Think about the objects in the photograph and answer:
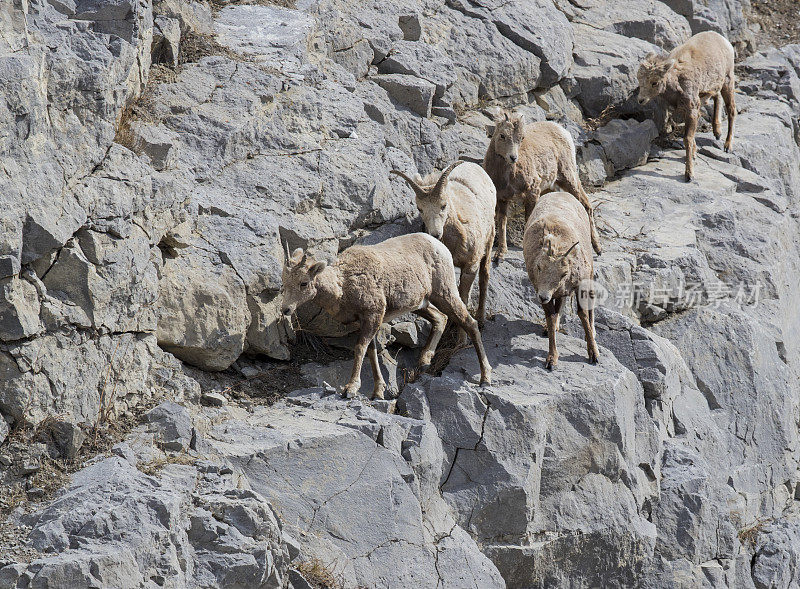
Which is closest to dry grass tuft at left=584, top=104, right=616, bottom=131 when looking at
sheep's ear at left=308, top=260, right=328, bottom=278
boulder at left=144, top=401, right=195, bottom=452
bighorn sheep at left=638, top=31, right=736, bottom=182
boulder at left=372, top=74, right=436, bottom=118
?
bighorn sheep at left=638, top=31, right=736, bottom=182

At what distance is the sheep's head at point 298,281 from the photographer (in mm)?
8312

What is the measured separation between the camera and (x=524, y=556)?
877cm

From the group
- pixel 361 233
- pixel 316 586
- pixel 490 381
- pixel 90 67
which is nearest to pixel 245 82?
pixel 361 233

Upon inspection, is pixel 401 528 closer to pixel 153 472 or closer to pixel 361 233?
pixel 153 472

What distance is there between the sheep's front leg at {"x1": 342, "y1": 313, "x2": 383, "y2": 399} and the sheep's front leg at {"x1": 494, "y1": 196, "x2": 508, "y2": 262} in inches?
109

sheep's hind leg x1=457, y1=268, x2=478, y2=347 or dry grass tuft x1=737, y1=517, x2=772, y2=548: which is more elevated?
sheep's hind leg x1=457, y1=268, x2=478, y2=347

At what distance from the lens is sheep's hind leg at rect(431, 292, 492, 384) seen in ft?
30.1

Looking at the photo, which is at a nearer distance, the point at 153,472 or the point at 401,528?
the point at 153,472

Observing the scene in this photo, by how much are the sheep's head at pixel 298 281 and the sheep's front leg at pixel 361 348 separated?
0.67 meters

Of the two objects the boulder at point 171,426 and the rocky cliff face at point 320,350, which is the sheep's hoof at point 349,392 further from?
the boulder at point 171,426

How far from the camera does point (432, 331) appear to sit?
9.60 metres

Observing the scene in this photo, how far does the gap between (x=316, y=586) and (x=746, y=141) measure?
11678mm

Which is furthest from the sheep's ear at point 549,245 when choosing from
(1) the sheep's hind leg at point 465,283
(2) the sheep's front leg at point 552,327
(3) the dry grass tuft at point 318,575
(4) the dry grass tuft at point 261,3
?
(4) the dry grass tuft at point 261,3

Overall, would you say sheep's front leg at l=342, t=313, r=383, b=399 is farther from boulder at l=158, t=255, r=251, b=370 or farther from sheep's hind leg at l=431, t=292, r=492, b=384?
boulder at l=158, t=255, r=251, b=370
